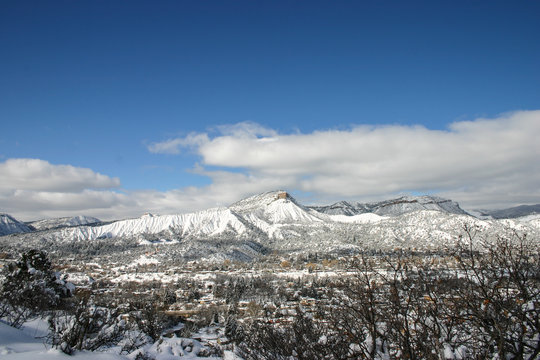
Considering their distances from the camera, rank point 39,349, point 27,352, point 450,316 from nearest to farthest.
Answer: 1. point 450,316
2. point 27,352
3. point 39,349

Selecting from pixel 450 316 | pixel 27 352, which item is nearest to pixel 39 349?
pixel 27 352

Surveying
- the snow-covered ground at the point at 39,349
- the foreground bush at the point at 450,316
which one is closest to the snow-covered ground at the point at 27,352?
the snow-covered ground at the point at 39,349

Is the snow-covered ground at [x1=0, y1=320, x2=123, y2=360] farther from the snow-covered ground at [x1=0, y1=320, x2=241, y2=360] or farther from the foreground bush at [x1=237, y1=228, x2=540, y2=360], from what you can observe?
the foreground bush at [x1=237, y1=228, x2=540, y2=360]

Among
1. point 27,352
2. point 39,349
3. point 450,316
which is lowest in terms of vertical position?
point 39,349

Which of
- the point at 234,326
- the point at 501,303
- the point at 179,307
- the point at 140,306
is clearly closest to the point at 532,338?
the point at 501,303

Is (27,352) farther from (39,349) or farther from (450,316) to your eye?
(450,316)

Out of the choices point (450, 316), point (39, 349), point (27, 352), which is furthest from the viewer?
point (39, 349)

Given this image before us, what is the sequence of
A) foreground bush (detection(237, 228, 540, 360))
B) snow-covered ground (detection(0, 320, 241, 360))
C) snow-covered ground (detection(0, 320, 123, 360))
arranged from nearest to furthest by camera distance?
1. foreground bush (detection(237, 228, 540, 360))
2. snow-covered ground (detection(0, 320, 123, 360))
3. snow-covered ground (detection(0, 320, 241, 360))

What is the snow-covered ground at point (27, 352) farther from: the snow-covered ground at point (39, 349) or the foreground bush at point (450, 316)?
the foreground bush at point (450, 316)

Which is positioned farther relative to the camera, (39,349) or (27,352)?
(39,349)

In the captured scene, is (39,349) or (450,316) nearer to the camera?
(450,316)

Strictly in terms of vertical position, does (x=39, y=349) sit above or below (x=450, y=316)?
below

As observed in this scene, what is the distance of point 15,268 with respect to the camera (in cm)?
3441

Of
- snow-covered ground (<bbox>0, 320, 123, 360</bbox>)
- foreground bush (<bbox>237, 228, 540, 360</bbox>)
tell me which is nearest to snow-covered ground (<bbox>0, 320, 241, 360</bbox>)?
snow-covered ground (<bbox>0, 320, 123, 360</bbox>)
